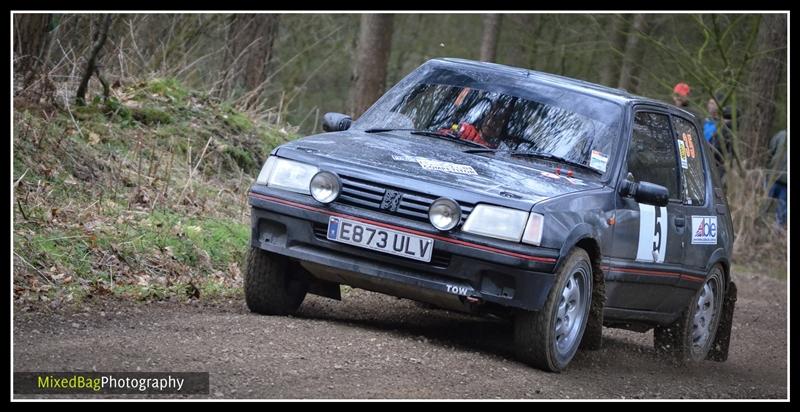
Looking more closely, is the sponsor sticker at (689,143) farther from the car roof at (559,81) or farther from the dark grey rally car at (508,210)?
the car roof at (559,81)

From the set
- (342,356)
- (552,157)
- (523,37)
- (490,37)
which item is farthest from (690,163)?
(523,37)

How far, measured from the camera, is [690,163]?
27.9 feet

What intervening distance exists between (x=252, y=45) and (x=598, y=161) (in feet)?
31.9

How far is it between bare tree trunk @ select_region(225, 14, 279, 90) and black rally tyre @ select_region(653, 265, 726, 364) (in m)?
8.87

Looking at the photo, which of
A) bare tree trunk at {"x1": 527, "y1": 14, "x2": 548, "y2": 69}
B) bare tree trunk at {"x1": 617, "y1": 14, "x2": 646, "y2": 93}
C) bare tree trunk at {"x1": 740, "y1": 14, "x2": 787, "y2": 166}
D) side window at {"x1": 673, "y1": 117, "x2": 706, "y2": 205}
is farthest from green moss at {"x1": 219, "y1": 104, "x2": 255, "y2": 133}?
bare tree trunk at {"x1": 527, "y1": 14, "x2": 548, "y2": 69}

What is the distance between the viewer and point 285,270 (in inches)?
282

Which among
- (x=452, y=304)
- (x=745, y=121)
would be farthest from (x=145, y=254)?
(x=745, y=121)

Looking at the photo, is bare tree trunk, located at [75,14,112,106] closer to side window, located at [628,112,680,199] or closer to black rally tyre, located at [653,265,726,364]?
side window, located at [628,112,680,199]

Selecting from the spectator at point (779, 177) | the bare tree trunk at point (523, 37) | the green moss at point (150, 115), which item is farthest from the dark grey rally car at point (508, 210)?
the bare tree trunk at point (523, 37)

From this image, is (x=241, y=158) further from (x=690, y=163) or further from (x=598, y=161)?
(x=598, y=161)

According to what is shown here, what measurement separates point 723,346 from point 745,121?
10.9 m

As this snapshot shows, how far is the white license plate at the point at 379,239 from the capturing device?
6434mm

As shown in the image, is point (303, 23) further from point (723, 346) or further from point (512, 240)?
point (512, 240)

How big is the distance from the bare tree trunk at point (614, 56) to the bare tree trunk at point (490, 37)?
2236 millimetres
